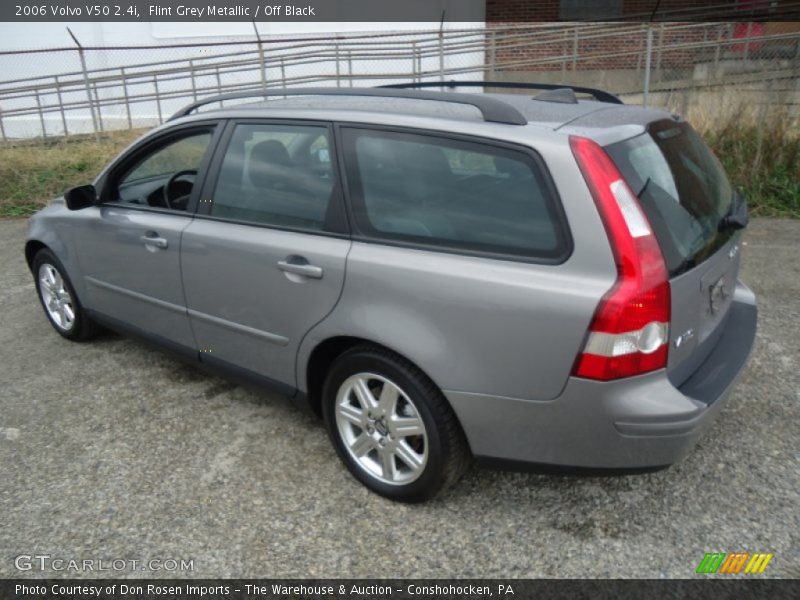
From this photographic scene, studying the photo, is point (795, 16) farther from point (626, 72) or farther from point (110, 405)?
point (110, 405)

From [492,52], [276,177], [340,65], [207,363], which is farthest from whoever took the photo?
[340,65]

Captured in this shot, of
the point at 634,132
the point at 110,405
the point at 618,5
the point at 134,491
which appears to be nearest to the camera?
the point at 634,132

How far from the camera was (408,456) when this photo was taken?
261cm

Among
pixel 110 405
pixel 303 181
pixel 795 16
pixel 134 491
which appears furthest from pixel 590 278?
pixel 795 16

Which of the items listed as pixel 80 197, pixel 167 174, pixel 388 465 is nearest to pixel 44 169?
pixel 80 197

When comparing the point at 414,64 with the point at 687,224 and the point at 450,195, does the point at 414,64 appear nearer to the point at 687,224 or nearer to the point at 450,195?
the point at 450,195

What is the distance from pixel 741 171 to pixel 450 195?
6.04m

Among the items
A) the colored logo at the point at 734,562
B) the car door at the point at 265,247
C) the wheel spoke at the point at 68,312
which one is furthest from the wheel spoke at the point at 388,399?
the wheel spoke at the point at 68,312

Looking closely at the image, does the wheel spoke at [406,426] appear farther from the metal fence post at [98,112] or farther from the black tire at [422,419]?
the metal fence post at [98,112]

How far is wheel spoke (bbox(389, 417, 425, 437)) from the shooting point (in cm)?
253

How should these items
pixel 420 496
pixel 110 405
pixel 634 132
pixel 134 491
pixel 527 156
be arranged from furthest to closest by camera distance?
pixel 110 405 → pixel 134 491 → pixel 420 496 → pixel 634 132 → pixel 527 156

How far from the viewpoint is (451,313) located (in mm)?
2338

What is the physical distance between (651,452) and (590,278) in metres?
0.63

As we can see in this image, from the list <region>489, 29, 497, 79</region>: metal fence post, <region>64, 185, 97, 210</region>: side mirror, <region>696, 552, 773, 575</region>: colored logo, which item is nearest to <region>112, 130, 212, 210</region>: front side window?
<region>64, 185, 97, 210</region>: side mirror
